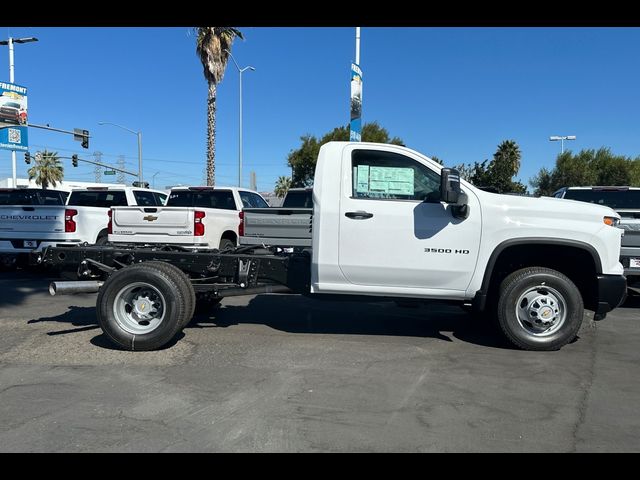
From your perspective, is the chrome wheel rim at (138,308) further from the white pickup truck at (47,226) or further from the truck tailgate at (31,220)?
the truck tailgate at (31,220)

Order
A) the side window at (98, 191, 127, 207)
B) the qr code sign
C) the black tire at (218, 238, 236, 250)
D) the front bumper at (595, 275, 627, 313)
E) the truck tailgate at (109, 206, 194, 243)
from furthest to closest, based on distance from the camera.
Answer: the qr code sign
the side window at (98, 191, 127, 207)
the black tire at (218, 238, 236, 250)
the truck tailgate at (109, 206, 194, 243)
the front bumper at (595, 275, 627, 313)

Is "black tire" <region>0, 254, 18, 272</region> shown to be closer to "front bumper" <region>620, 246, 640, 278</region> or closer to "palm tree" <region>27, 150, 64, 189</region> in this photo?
"front bumper" <region>620, 246, 640, 278</region>

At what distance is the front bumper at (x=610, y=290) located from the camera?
220 inches

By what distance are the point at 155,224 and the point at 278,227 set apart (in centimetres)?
179

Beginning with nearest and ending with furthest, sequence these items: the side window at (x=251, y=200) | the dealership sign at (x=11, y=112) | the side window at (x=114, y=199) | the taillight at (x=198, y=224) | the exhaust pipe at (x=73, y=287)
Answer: the exhaust pipe at (x=73, y=287), the taillight at (x=198, y=224), the side window at (x=251, y=200), the side window at (x=114, y=199), the dealership sign at (x=11, y=112)

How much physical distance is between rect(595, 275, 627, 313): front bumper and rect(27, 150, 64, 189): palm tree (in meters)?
69.8

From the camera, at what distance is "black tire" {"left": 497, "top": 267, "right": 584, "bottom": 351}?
223 inches

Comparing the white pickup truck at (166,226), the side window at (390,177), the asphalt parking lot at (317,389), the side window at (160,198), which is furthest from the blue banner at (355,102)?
the side window at (390,177)

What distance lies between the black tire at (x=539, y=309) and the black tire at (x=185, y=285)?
3.42 meters

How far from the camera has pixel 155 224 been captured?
7.24 m

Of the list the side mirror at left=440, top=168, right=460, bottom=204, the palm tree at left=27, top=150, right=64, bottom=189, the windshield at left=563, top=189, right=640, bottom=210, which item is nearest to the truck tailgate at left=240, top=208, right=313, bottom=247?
the side mirror at left=440, top=168, right=460, bottom=204

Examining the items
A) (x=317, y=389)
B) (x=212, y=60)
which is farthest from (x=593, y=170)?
(x=317, y=389)
